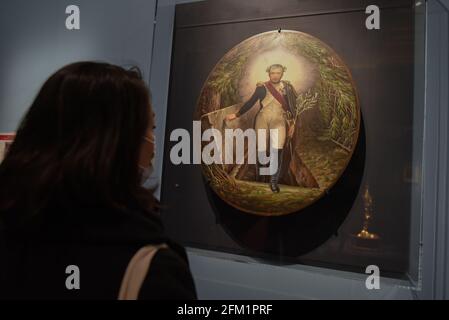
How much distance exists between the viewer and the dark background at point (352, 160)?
6.37ft

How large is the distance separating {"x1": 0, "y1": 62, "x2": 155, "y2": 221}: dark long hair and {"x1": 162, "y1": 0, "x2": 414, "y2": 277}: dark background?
4.19 feet

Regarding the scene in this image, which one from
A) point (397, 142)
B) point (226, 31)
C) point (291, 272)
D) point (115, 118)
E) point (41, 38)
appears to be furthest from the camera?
point (41, 38)

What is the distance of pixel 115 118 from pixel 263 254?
1.44 m

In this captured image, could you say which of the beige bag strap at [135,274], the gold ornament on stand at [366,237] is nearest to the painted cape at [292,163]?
the gold ornament on stand at [366,237]

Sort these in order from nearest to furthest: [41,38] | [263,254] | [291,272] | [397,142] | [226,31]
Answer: [397,142], [291,272], [263,254], [226,31], [41,38]

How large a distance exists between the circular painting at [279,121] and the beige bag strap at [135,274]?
130 centimetres

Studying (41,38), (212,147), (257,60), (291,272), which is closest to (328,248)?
(291,272)

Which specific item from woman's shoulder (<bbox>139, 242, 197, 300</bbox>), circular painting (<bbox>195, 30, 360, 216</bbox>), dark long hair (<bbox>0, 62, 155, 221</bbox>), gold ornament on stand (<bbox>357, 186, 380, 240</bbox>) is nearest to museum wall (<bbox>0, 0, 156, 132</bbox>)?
circular painting (<bbox>195, 30, 360, 216</bbox>)

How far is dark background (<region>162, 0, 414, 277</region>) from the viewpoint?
194 centimetres

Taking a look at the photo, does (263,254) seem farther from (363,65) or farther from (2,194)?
(2,194)

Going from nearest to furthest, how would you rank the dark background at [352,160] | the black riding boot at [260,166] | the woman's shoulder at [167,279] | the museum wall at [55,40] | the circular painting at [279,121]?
the woman's shoulder at [167,279] < the dark background at [352,160] < the circular painting at [279,121] < the black riding boot at [260,166] < the museum wall at [55,40]

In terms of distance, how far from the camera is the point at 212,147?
2.32 meters

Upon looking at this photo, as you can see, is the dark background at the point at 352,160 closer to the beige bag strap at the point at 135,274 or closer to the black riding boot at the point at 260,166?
the black riding boot at the point at 260,166

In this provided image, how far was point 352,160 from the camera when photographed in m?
2.05
